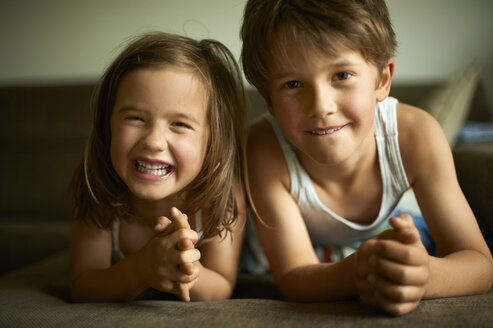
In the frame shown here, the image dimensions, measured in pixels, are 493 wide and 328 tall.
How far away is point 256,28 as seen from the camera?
2.53ft

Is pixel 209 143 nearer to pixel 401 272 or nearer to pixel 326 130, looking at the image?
pixel 326 130

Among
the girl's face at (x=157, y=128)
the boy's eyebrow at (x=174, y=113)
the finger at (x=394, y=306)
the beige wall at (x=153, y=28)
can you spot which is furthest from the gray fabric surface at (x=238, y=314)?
the beige wall at (x=153, y=28)

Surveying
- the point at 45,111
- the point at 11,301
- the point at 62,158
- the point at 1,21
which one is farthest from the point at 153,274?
the point at 1,21

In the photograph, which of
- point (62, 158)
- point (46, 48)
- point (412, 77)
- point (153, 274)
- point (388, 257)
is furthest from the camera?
point (46, 48)

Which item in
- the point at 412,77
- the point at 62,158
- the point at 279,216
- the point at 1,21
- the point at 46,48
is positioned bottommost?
the point at 62,158

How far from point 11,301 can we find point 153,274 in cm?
27

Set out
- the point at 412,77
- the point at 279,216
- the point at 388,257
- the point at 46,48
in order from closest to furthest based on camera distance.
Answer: the point at 388,257 < the point at 279,216 < the point at 412,77 < the point at 46,48

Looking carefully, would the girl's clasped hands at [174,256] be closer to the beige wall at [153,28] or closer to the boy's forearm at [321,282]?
the boy's forearm at [321,282]

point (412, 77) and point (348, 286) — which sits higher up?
point (412, 77)

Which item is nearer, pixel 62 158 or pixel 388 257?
pixel 388 257

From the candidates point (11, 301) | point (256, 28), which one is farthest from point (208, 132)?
point (11, 301)

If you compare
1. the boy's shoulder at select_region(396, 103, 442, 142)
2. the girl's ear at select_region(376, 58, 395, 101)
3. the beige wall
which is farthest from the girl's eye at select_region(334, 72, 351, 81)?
the beige wall

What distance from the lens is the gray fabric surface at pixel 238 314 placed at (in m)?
0.58

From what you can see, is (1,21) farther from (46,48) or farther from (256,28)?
(256,28)
